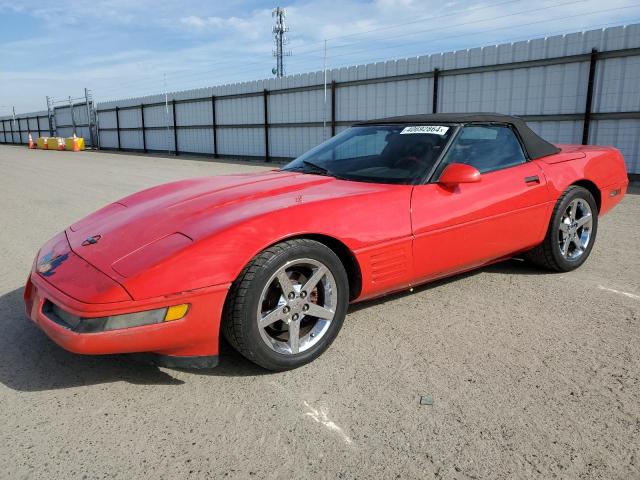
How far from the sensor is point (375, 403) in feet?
7.38

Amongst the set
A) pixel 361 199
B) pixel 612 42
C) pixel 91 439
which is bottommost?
pixel 91 439

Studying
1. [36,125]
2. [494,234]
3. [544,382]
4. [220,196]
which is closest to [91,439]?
[220,196]

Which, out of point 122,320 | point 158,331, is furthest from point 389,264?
point 122,320

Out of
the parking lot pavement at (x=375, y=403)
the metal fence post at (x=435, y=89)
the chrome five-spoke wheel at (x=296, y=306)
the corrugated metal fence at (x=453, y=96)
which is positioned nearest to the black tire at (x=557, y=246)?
the parking lot pavement at (x=375, y=403)

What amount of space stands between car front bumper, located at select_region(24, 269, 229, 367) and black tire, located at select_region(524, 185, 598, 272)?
272cm

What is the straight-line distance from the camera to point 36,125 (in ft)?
144

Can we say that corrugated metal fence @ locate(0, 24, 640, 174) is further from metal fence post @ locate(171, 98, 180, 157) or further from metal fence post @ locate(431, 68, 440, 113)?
metal fence post @ locate(171, 98, 180, 157)

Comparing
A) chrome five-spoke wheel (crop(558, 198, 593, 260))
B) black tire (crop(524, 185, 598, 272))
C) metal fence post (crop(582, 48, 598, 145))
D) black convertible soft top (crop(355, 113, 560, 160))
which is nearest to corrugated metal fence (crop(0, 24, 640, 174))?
metal fence post (crop(582, 48, 598, 145))

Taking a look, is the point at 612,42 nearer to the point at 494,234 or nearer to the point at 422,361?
the point at 494,234

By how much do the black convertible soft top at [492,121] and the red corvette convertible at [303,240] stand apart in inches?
0.6

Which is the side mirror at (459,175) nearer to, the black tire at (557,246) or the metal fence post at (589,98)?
the black tire at (557,246)

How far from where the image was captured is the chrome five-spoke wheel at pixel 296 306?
2.47 m

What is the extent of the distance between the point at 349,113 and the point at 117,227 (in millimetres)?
14017

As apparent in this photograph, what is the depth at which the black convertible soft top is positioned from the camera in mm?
3584
